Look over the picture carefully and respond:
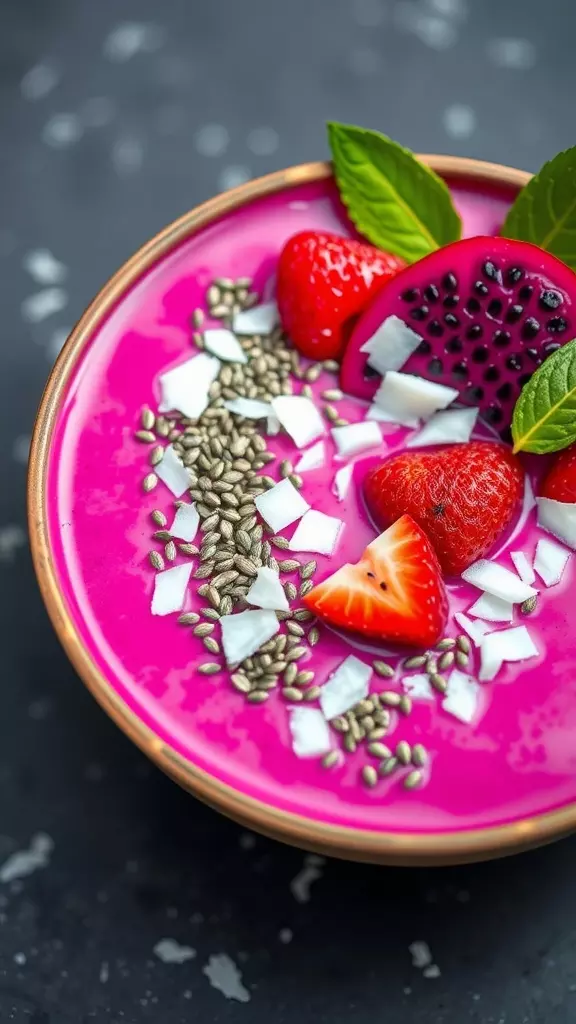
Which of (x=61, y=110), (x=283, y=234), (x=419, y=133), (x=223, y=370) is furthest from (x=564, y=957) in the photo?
(x=61, y=110)

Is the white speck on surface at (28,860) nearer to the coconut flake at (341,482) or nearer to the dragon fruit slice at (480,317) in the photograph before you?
the coconut flake at (341,482)

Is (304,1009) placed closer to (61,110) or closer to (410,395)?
(410,395)

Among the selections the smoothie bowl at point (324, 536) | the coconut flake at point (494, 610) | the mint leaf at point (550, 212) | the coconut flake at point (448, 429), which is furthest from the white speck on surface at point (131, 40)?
the coconut flake at point (494, 610)

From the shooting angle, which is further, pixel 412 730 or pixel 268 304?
pixel 268 304

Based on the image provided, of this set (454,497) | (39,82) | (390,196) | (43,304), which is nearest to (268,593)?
(454,497)

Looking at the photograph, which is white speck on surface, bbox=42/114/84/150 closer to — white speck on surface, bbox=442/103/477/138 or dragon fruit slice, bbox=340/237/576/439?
white speck on surface, bbox=442/103/477/138

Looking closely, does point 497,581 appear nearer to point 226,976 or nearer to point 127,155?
point 226,976

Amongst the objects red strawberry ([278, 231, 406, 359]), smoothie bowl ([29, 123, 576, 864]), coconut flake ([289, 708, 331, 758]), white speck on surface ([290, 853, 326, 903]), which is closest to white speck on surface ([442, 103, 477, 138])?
smoothie bowl ([29, 123, 576, 864])
